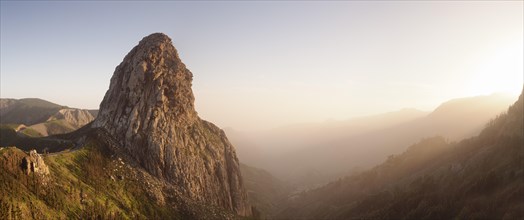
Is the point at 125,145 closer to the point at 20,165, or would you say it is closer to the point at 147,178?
the point at 147,178

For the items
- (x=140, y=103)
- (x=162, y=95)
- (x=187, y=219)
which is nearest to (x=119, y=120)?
(x=140, y=103)

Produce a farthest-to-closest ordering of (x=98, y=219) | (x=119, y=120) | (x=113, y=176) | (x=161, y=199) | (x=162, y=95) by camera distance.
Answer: (x=162, y=95) < (x=119, y=120) < (x=161, y=199) < (x=113, y=176) < (x=98, y=219)

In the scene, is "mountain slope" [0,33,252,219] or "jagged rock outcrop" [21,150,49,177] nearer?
"mountain slope" [0,33,252,219]

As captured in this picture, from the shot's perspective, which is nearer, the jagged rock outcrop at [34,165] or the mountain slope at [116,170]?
the mountain slope at [116,170]

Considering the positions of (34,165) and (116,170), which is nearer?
(34,165)

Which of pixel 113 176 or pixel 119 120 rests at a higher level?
pixel 119 120

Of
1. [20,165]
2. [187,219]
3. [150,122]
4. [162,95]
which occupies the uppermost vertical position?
[162,95]

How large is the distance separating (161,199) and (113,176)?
24.6 m

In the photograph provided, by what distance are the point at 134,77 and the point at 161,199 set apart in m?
65.7

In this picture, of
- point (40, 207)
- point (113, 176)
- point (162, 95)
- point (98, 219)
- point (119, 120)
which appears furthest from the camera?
point (162, 95)

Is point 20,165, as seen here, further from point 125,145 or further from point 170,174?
point 170,174

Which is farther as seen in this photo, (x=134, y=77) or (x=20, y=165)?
(x=134, y=77)

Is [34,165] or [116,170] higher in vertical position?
[34,165]

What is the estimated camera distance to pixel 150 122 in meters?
189
